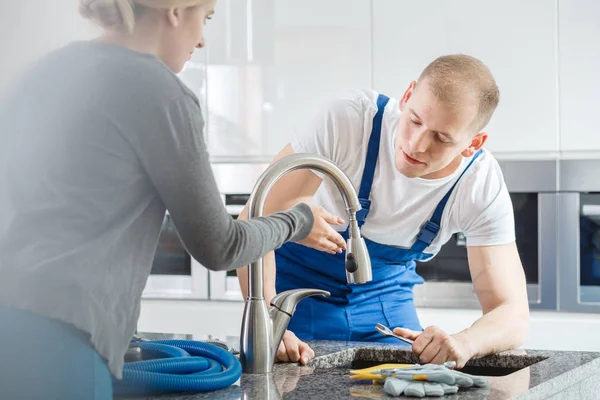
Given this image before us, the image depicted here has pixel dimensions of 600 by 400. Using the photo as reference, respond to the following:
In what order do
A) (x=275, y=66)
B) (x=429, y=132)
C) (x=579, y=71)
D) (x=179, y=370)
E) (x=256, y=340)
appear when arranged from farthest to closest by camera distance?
1. (x=275, y=66)
2. (x=579, y=71)
3. (x=429, y=132)
4. (x=256, y=340)
5. (x=179, y=370)

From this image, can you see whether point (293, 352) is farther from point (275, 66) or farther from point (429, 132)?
point (275, 66)

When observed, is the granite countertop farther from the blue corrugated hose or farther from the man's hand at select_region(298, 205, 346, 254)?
the man's hand at select_region(298, 205, 346, 254)

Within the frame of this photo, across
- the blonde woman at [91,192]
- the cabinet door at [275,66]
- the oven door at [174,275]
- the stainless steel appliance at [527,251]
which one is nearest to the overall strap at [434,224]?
the blonde woman at [91,192]

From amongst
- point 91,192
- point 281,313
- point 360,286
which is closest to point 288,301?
point 281,313

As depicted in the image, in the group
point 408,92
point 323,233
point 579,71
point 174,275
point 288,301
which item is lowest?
point 174,275

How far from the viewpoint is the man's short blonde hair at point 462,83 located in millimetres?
1423

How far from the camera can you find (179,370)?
1.06 meters

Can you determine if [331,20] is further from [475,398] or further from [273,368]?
[475,398]

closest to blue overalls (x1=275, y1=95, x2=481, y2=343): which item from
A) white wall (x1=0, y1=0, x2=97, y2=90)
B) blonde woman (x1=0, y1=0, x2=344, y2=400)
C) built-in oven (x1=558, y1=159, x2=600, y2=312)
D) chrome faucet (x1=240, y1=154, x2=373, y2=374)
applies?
chrome faucet (x1=240, y1=154, x2=373, y2=374)

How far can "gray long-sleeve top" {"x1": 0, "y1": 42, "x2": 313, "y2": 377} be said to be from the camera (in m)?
0.78

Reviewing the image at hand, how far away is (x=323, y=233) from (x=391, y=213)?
1.78ft

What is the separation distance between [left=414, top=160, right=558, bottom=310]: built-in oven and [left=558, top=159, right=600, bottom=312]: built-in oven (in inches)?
1.0

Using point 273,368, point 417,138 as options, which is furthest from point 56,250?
point 417,138

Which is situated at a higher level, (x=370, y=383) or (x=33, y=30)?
(x=33, y=30)
